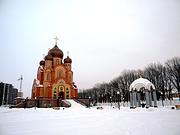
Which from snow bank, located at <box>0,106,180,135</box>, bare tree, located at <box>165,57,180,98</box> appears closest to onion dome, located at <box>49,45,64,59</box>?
bare tree, located at <box>165,57,180,98</box>

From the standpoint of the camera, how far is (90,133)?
23.3 ft

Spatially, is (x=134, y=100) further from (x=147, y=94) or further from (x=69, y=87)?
(x=69, y=87)

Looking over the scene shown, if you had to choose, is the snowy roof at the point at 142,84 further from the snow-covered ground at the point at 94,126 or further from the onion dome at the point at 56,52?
the onion dome at the point at 56,52

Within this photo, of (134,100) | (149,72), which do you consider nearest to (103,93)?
(149,72)

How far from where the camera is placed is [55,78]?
50594 mm

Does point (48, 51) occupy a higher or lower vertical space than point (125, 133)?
higher

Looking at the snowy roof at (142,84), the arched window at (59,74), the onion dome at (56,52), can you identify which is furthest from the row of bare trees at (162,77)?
the onion dome at (56,52)

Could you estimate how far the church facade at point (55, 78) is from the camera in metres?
49.1

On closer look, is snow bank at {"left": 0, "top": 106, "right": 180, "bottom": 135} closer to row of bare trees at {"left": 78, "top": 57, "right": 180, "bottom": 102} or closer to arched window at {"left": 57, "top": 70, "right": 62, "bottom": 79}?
row of bare trees at {"left": 78, "top": 57, "right": 180, "bottom": 102}

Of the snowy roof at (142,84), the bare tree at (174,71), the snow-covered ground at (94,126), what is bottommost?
the snow-covered ground at (94,126)

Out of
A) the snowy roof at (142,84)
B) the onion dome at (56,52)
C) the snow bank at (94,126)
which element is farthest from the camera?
the onion dome at (56,52)

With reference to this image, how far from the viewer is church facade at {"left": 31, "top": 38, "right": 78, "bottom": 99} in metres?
49.1

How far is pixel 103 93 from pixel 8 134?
7557 centimetres

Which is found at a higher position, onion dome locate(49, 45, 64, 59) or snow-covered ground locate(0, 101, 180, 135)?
onion dome locate(49, 45, 64, 59)
